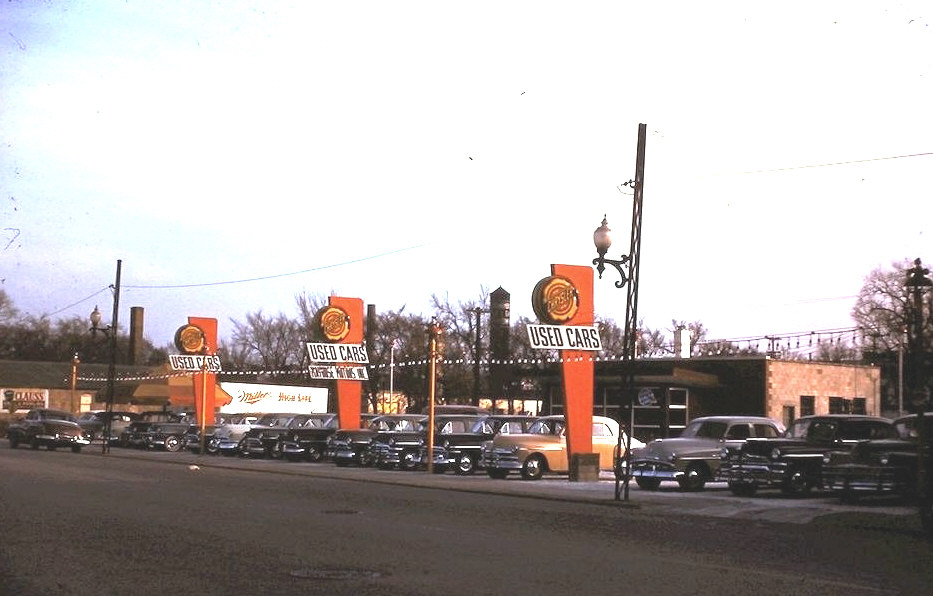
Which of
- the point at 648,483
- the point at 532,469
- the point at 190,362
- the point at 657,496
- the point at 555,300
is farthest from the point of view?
the point at 190,362

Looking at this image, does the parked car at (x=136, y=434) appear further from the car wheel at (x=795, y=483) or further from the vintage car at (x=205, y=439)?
the car wheel at (x=795, y=483)

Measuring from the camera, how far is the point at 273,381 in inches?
3912

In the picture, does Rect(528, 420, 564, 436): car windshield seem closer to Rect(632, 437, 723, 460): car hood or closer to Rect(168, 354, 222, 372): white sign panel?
Rect(632, 437, 723, 460): car hood

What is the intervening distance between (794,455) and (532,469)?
8179mm

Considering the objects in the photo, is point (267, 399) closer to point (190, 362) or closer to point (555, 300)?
point (190, 362)

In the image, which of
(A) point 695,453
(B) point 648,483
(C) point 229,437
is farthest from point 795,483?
(C) point 229,437

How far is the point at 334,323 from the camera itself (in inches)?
1706

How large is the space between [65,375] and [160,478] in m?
70.0

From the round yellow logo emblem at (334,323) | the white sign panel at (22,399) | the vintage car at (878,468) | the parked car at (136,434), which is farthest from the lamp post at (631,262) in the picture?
the white sign panel at (22,399)

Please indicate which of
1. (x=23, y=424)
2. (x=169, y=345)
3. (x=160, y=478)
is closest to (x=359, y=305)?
(x=23, y=424)

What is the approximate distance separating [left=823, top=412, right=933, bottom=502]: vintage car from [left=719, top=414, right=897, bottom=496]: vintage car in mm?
1452

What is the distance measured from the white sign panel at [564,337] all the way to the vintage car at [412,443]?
4.47 metres

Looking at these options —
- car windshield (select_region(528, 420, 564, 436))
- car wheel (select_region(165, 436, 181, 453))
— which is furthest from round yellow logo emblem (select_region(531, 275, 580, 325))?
car wheel (select_region(165, 436, 181, 453))

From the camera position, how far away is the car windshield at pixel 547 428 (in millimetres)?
30172
